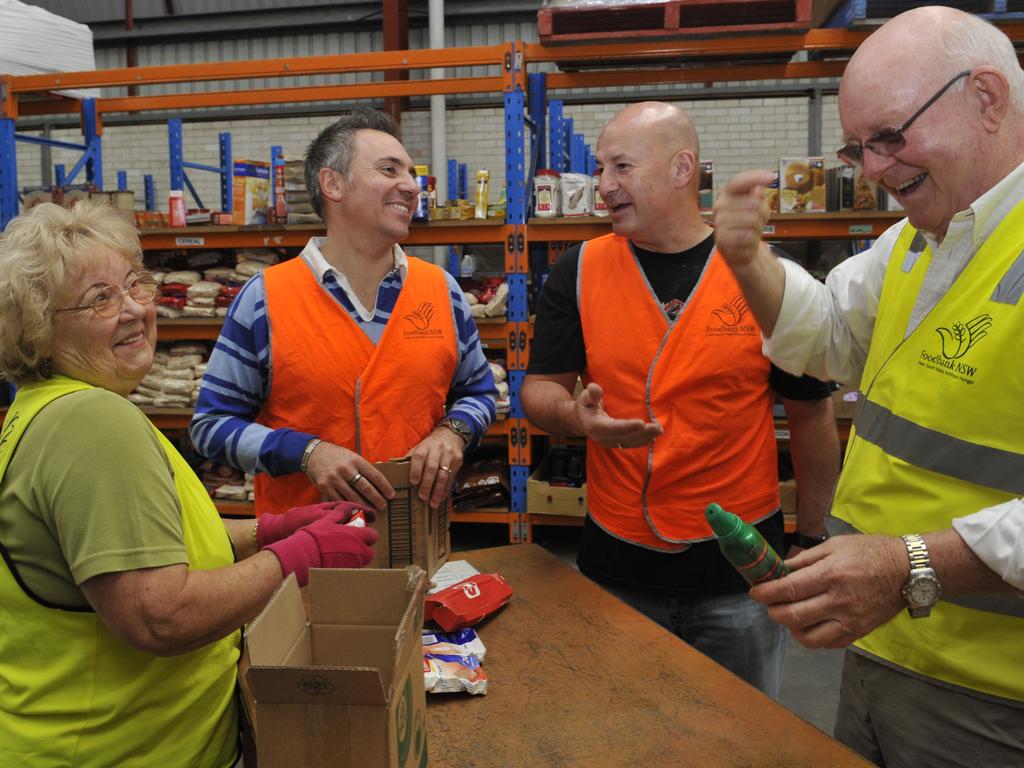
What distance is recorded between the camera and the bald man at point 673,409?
2.08 m

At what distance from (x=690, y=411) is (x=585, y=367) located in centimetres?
37

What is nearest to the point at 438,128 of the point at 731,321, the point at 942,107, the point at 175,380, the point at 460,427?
the point at 175,380

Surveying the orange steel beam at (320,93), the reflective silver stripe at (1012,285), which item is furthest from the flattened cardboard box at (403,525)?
the orange steel beam at (320,93)

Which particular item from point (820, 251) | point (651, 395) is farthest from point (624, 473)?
point (820, 251)

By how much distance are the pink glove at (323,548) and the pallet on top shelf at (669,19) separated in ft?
10.5

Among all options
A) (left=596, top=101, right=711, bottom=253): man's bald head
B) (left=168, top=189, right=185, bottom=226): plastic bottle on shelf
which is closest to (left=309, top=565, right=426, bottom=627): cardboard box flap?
(left=596, top=101, right=711, bottom=253): man's bald head

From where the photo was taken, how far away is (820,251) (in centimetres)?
568

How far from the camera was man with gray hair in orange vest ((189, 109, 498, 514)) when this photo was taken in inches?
83.4

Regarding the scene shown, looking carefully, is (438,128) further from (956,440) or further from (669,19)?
(956,440)

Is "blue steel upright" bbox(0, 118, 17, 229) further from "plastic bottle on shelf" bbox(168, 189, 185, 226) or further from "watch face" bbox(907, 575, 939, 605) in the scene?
"watch face" bbox(907, 575, 939, 605)

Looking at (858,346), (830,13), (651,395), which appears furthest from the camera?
(830,13)

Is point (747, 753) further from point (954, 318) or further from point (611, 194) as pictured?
point (611, 194)

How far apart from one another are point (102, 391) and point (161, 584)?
12.1 inches

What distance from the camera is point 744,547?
119cm
